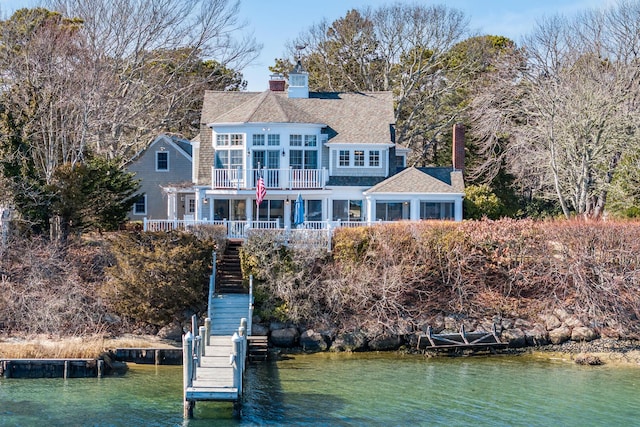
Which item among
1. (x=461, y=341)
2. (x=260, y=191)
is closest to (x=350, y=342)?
(x=461, y=341)

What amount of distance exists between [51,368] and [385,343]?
1162 centimetres

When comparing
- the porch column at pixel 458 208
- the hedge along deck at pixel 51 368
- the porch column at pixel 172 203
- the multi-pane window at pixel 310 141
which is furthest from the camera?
the porch column at pixel 172 203

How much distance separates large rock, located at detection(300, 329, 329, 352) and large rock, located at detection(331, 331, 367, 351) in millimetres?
394

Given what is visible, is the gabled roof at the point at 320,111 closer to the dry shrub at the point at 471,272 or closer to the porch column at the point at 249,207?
the porch column at the point at 249,207

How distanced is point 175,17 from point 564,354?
28167mm

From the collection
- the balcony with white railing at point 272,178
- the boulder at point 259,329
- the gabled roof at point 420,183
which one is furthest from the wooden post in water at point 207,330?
the gabled roof at point 420,183

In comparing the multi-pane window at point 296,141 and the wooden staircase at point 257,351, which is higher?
the multi-pane window at point 296,141

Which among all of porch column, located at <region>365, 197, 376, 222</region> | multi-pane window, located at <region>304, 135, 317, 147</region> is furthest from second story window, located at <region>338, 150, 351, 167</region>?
porch column, located at <region>365, 197, 376, 222</region>

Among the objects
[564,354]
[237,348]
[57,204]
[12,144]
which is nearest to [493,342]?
[564,354]

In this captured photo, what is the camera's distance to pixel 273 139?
3800 cm

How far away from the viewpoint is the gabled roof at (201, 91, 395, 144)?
3850cm

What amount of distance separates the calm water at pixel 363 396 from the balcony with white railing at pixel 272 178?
448 inches

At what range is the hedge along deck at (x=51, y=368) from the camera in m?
24.7

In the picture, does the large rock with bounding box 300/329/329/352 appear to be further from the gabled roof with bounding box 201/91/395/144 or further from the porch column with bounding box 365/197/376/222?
the gabled roof with bounding box 201/91/395/144
